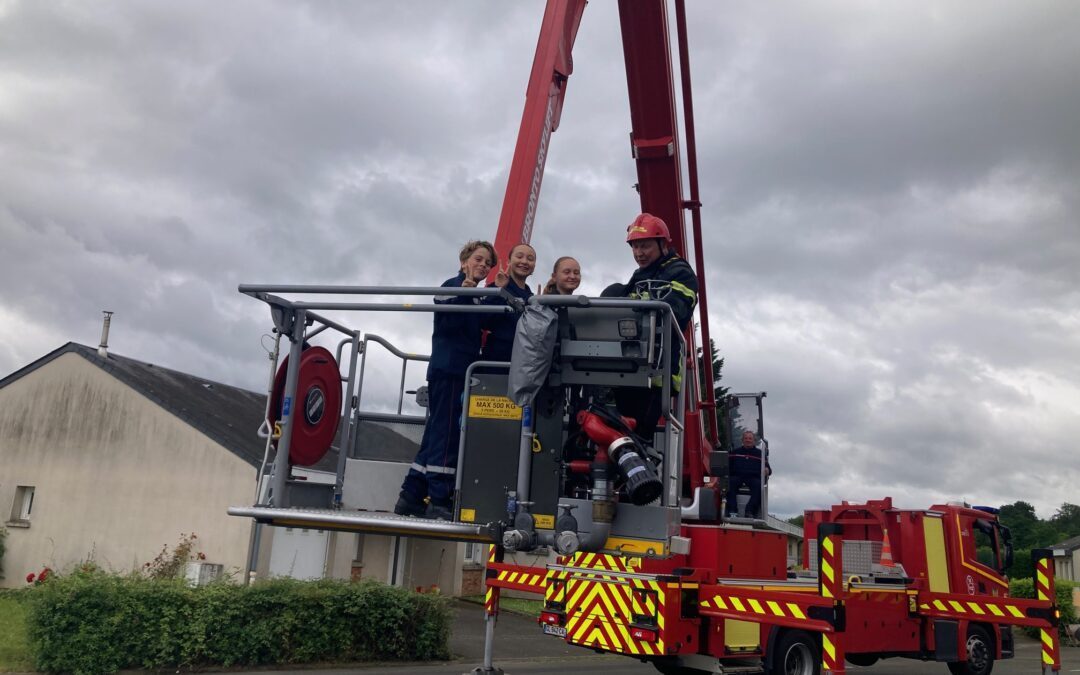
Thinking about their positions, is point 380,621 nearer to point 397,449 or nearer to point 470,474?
point 397,449

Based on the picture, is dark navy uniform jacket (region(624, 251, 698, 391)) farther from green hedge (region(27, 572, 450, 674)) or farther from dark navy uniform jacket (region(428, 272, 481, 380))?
green hedge (region(27, 572, 450, 674))

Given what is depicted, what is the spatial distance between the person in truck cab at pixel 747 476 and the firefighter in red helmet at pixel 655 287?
6058mm

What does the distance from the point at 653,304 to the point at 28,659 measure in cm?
919

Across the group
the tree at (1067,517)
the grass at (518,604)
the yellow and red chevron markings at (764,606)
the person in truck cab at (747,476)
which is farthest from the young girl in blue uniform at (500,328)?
the tree at (1067,517)

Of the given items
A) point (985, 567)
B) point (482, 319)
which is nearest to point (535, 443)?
point (482, 319)

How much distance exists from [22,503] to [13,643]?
42.5 feet

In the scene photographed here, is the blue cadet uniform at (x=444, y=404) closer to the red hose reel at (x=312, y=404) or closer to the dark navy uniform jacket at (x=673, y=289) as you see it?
the red hose reel at (x=312, y=404)

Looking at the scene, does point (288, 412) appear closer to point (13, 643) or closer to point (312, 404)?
point (312, 404)

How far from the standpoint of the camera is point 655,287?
6.38 m

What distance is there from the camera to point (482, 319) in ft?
22.7

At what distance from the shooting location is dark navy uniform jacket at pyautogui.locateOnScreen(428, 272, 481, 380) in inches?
269

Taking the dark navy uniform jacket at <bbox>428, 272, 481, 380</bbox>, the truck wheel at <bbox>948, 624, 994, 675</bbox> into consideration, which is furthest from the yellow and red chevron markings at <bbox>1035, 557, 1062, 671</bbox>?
the truck wheel at <bbox>948, 624, 994, 675</bbox>

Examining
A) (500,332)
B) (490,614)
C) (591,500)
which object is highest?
(500,332)

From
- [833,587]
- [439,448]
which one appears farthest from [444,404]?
[833,587]
